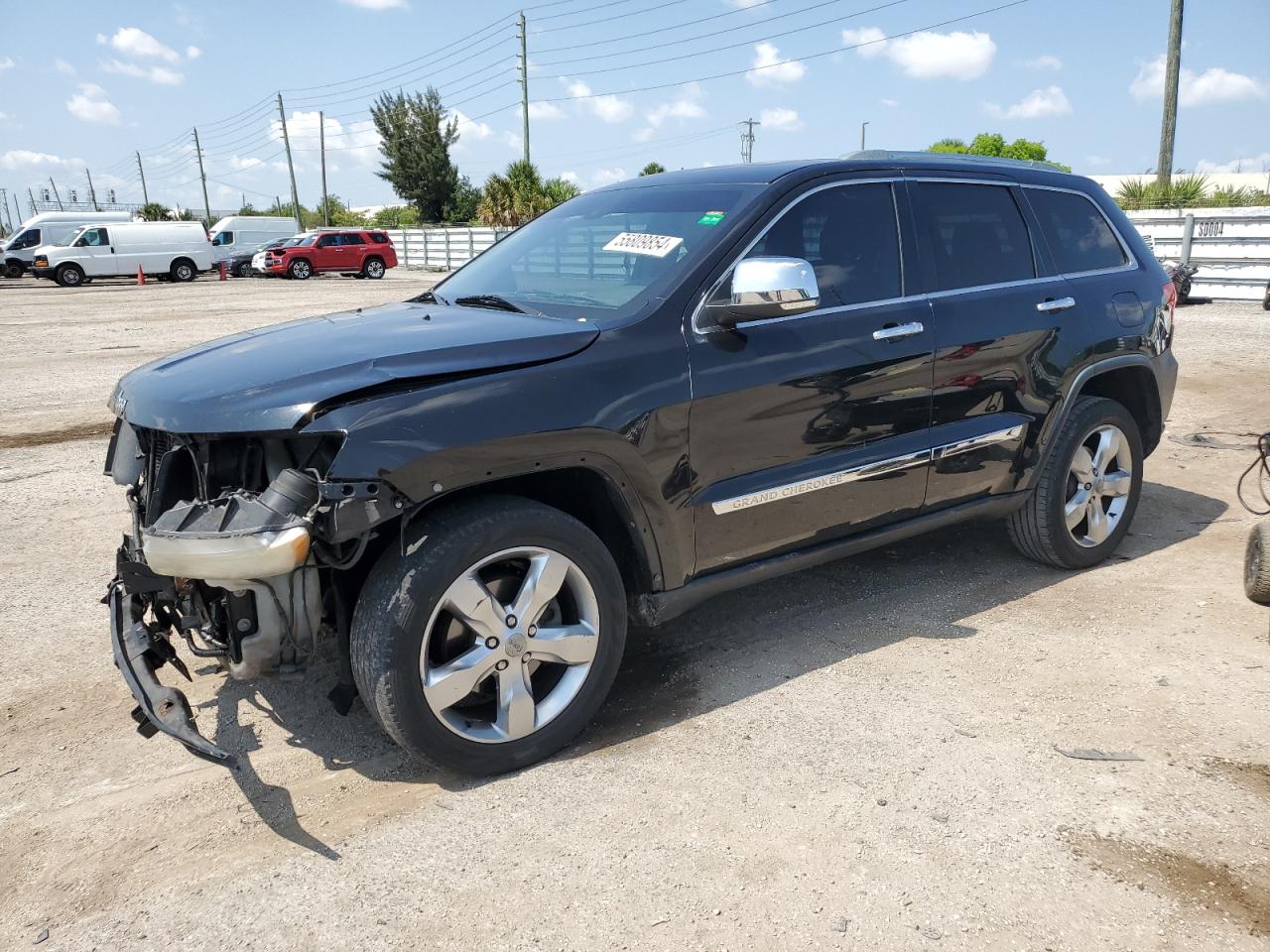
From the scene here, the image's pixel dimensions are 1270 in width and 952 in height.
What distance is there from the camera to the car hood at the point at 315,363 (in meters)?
2.69

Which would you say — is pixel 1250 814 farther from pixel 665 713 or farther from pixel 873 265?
pixel 873 265

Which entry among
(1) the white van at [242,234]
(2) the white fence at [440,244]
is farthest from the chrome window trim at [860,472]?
(1) the white van at [242,234]

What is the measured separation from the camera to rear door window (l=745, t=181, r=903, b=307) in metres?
3.60

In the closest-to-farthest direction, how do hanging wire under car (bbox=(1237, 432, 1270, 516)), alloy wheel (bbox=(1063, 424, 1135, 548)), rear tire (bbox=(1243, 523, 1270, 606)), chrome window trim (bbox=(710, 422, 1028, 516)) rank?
chrome window trim (bbox=(710, 422, 1028, 516))
rear tire (bbox=(1243, 523, 1270, 606))
alloy wheel (bbox=(1063, 424, 1135, 548))
hanging wire under car (bbox=(1237, 432, 1270, 516))

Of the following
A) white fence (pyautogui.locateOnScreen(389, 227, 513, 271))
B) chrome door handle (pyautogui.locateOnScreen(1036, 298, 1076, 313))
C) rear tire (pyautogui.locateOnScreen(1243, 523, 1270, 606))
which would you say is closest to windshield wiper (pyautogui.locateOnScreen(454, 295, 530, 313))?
chrome door handle (pyautogui.locateOnScreen(1036, 298, 1076, 313))

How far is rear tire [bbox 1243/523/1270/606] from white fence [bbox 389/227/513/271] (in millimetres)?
30826

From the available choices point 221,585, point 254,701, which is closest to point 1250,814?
point 221,585

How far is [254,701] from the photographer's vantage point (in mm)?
3539

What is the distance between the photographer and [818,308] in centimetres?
359

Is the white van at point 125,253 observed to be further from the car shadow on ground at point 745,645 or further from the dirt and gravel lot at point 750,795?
the car shadow on ground at point 745,645

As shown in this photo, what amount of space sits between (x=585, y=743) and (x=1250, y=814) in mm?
1972

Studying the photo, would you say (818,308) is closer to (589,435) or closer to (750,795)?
(589,435)

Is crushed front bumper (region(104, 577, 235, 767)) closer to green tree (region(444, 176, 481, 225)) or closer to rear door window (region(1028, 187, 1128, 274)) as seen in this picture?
rear door window (region(1028, 187, 1128, 274))

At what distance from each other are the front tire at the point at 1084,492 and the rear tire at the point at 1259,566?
24.5 inches
